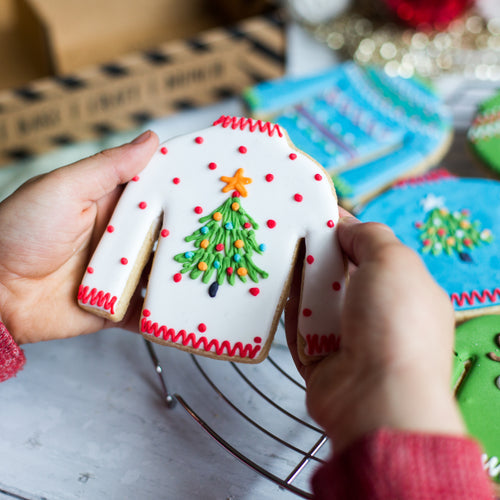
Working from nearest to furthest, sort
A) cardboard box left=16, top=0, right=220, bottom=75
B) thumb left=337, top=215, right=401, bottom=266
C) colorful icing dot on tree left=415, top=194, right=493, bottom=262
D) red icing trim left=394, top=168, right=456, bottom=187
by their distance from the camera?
thumb left=337, top=215, right=401, bottom=266
colorful icing dot on tree left=415, top=194, right=493, bottom=262
red icing trim left=394, top=168, right=456, bottom=187
cardboard box left=16, top=0, right=220, bottom=75

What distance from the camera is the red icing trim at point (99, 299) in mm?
871

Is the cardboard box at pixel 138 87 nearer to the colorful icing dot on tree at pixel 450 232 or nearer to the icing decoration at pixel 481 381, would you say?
the colorful icing dot on tree at pixel 450 232

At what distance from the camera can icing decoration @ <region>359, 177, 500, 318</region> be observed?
1.08m

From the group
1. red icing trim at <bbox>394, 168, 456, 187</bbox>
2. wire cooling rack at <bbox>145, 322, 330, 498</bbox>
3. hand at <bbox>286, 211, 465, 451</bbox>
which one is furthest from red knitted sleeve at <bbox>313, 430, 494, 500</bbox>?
red icing trim at <bbox>394, 168, 456, 187</bbox>

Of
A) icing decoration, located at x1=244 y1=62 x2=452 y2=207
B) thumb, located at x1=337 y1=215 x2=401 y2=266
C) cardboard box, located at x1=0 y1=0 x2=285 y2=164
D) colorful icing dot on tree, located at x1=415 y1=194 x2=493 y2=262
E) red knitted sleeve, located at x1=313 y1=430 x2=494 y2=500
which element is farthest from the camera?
cardboard box, located at x1=0 y1=0 x2=285 y2=164

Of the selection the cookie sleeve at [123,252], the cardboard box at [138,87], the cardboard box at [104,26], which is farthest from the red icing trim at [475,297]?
the cardboard box at [104,26]

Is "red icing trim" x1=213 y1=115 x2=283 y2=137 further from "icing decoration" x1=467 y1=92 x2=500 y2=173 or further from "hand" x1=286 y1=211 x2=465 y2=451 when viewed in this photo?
"icing decoration" x1=467 y1=92 x2=500 y2=173

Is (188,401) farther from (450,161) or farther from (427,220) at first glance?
(450,161)

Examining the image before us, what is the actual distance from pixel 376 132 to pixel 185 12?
0.98m

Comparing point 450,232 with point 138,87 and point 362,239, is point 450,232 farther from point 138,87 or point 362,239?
point 138,87

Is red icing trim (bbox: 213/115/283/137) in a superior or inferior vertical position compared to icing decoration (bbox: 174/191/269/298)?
superior

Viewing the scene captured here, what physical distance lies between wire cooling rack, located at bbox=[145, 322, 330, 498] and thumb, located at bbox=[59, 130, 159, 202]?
14.0 inches

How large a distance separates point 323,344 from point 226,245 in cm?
22

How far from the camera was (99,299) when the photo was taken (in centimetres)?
87
